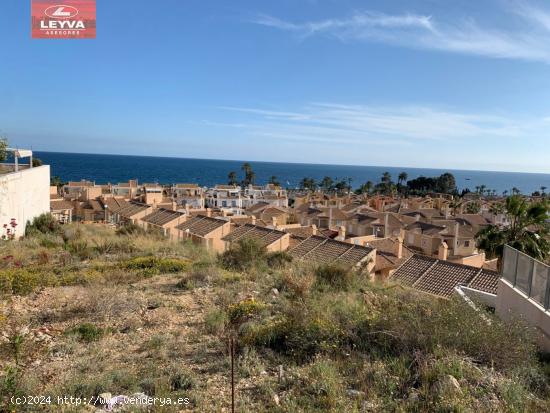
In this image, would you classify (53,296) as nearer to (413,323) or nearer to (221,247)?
(413,323)

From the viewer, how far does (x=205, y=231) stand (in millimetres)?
28859

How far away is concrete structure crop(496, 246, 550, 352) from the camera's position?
276 inches

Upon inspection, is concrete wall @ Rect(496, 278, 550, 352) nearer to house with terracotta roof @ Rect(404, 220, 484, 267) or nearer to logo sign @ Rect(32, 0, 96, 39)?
logo sign @ Rect(32, 0, 96, 39)

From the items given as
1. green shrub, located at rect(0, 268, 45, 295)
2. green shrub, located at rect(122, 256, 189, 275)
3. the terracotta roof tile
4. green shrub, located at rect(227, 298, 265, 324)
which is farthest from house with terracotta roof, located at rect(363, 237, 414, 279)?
green shrub, located at rect(0, 268, 45, 295)

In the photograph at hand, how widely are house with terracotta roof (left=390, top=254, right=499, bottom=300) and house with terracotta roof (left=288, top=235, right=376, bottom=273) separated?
203 cm

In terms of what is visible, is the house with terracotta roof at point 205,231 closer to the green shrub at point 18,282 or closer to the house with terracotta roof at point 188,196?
the green shrub at point 18,282

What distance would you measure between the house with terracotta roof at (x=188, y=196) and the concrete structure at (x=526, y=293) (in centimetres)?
5880

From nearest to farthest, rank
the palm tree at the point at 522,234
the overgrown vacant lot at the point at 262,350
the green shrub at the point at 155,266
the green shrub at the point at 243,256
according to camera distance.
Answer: the overgrown vacant lot at the point at 262,350
the green shrub at the point at 155,266
the green shrub at the point at 243,256
the palm tree at the point at 522,234

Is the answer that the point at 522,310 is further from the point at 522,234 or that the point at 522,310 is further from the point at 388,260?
the point at 388,260

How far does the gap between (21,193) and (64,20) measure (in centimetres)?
902

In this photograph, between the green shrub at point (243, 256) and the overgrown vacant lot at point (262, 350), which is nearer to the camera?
the overgrown vacant lot at point (262, 350)

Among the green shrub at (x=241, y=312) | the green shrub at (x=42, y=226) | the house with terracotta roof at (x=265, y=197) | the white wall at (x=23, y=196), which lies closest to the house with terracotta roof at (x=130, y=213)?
the white wall at (x=23, y=196)

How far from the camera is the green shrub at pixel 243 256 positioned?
551 inches

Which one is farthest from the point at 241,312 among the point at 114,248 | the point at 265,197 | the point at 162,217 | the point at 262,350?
the point at 265,197
